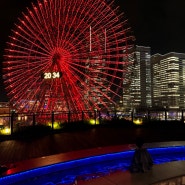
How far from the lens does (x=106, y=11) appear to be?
18172mm

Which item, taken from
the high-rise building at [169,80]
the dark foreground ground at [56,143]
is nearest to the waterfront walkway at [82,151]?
the dark foreground ground at [56,143]

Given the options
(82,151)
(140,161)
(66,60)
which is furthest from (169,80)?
(140,161)

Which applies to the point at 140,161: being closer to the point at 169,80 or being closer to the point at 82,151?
the point at 82,151

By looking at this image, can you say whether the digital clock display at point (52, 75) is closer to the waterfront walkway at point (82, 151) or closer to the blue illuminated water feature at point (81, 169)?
the waterfront walkway at point (82, 151)

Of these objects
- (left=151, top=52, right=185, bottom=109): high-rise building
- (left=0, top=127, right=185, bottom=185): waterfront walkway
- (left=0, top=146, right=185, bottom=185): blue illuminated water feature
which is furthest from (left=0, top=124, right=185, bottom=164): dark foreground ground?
(left=151, top=52, right=185, bottom=109): high-rise building

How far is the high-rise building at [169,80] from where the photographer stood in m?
101

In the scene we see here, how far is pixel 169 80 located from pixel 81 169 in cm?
10094

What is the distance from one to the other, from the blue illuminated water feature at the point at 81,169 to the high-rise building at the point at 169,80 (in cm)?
9189

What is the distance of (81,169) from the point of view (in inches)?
262

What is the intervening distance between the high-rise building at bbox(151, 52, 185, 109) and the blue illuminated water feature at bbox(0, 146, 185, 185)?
91.9 meters

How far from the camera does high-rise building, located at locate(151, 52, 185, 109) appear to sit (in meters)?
101

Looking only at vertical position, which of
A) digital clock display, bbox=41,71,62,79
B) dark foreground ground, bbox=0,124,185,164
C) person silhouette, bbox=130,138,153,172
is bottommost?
dark foreground ground, bbox=0,124,185,164

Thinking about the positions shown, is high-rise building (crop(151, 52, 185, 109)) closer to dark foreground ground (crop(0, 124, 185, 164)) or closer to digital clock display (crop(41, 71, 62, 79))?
digital clock display (crop(41, 71, 62, 79))

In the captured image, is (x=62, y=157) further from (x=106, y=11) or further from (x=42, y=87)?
(x=106, y=11)
